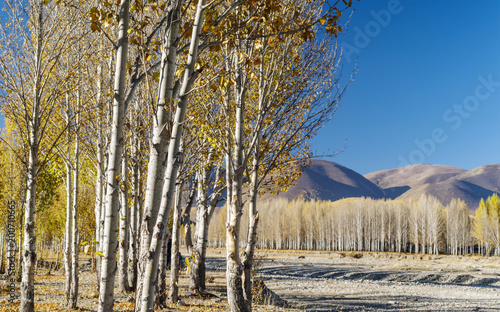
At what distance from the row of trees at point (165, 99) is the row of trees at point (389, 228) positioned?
6958 cm

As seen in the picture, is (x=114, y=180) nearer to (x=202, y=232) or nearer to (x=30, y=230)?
(x=30, y=230)

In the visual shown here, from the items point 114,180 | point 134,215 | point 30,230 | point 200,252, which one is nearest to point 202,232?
point 200,252

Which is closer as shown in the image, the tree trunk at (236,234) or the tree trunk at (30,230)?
the tree trunk at (30,230)

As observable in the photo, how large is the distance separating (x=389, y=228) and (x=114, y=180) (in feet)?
307

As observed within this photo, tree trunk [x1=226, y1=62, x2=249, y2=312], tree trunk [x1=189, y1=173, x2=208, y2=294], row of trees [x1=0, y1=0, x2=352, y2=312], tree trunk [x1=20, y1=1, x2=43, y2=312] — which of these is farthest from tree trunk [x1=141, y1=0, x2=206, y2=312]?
tree trunk [x1=189, y1=173, x2=208, y2=294]

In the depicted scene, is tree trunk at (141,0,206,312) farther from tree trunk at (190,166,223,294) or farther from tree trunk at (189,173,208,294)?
tree trunk at (189,173,208,294)

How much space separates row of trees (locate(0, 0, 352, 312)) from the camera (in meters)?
4.05

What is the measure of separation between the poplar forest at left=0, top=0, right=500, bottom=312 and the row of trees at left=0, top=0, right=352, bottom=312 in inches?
1.1

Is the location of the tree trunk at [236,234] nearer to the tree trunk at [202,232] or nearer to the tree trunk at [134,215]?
the tree trunk at [134,215]

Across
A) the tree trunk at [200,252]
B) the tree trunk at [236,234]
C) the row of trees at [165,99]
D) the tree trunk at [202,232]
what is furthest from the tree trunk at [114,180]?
the tree trunk at [200,252]

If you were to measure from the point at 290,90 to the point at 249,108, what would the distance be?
4.22ft

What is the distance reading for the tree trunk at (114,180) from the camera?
435 cm

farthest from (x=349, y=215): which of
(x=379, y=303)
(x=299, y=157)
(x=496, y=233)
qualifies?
(x=299, y=157)

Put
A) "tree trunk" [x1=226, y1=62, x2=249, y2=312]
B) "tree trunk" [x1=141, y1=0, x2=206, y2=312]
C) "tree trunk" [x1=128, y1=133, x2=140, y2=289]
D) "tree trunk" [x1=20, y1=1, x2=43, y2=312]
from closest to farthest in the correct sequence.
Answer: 1. "tree trunk" [x1=141, y1=0, x2=206, y2=312]
2. "tree trunk" [x1=20, y1=1, x2=43, y2=312]
3. "tree trunk" [x1=226, y1=62, x2=249, y2=312]
4. "tree trunk" [x1=128, y1=133, x2=140, y2=289]
